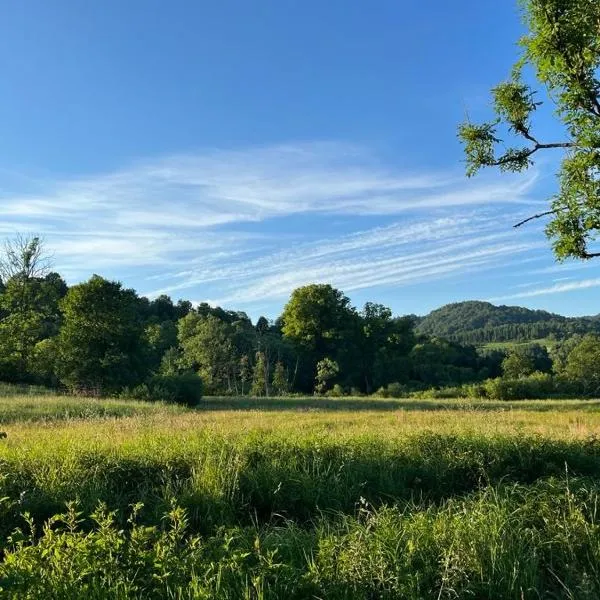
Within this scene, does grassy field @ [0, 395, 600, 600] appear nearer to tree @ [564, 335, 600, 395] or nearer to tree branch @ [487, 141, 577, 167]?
tree branch @ [487, 141, 577, 167]

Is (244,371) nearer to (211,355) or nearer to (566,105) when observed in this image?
(211,355)

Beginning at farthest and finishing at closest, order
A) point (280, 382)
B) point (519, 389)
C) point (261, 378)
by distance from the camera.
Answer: point (261, 378), point (280, 382), point (519, 389)

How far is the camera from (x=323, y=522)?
6.05 m

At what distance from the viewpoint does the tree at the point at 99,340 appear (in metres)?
37.4

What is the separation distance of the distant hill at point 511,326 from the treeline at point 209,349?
45.8 m

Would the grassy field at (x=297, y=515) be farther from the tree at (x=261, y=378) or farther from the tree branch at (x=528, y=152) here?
the tree at (x=261, y=378)

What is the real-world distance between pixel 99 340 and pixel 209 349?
76.8ft

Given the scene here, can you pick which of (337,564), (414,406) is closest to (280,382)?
(414,406)

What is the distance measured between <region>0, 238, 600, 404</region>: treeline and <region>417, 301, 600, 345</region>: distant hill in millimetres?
45811

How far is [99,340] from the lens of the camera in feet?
126

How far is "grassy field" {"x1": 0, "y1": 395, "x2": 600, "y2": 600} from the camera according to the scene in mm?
3887

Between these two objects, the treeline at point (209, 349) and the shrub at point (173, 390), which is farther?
the treeline at point (209, 349)

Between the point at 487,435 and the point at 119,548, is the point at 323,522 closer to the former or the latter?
the point at 119,548

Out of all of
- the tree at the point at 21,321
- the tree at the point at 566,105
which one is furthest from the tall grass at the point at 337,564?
the tree at the point at 21,321
